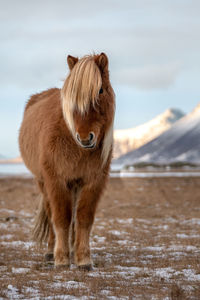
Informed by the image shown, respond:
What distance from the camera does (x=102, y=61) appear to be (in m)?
5.08

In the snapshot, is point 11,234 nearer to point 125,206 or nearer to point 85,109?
point 85,109

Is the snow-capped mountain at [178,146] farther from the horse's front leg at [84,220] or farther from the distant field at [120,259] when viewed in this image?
the horse's front leg at [84,220]

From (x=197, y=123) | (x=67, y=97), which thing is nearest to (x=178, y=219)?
(x=67, y=97)

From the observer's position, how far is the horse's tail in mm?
6625

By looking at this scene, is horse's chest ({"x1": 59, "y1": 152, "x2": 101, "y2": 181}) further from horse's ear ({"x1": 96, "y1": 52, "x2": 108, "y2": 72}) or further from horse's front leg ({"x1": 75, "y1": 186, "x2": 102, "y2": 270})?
horse's ear ({"x1": 96, "y1": 52, "x2": 108, "y2": 72})

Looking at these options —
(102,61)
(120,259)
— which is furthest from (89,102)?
(120,259)

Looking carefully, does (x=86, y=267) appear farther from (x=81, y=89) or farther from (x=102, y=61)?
(x=102, y=61)

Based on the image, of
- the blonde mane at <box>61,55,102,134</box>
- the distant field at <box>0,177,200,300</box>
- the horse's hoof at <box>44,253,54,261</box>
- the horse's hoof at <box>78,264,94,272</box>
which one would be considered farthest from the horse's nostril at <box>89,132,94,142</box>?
the horse's hoof at <box>44,253,54,261</box>

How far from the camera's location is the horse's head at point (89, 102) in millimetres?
4633

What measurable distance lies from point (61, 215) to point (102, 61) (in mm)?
2100

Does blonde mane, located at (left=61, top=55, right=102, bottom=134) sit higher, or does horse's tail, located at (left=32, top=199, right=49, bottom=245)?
→ blonde mane, located at (left=61, top=55, right=102, bottom=134)

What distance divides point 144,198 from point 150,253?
10.2 metres

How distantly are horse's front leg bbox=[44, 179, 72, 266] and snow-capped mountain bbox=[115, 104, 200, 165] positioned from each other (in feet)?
491

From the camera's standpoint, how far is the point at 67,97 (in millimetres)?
4879
